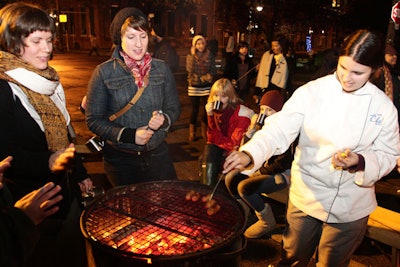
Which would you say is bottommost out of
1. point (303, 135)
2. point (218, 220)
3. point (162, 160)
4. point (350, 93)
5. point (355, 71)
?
point (218, 220)

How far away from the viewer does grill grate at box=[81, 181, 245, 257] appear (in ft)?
7.05

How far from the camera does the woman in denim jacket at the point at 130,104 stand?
2.72 meters

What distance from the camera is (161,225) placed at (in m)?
2.36

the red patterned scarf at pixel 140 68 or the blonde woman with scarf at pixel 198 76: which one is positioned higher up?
the red patterned scarf at pixel 140 68

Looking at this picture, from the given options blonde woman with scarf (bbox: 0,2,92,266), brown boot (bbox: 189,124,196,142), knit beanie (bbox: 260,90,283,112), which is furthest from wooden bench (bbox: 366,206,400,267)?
brown boot (bbox: 189,124,196,142)

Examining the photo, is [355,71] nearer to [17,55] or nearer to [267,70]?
[17,55]

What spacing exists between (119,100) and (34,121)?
76cm

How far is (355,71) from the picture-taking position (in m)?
2.21

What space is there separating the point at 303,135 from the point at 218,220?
81cm

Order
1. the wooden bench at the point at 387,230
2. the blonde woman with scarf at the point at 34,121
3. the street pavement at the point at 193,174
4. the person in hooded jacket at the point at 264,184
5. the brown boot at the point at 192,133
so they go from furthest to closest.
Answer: the brown boot at the point at 192,133
the person in hooded jacket at the point at 264,184
the street pavement at the point at 193,174
the wooden bench at the point at 387,230
the blonde woman with scarf at the point at 34,121

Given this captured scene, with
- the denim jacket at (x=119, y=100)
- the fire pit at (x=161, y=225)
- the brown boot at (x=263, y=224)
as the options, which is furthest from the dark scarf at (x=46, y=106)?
the brown boot at (x=263, y=224)

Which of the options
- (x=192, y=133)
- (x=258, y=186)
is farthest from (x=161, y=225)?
(x=192, y=133)

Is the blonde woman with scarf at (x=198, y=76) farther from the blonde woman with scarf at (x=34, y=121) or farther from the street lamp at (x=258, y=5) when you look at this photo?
the street lamp at (x=258, y=5)

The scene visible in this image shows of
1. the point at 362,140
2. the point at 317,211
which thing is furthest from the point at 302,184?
the point at 362,140
